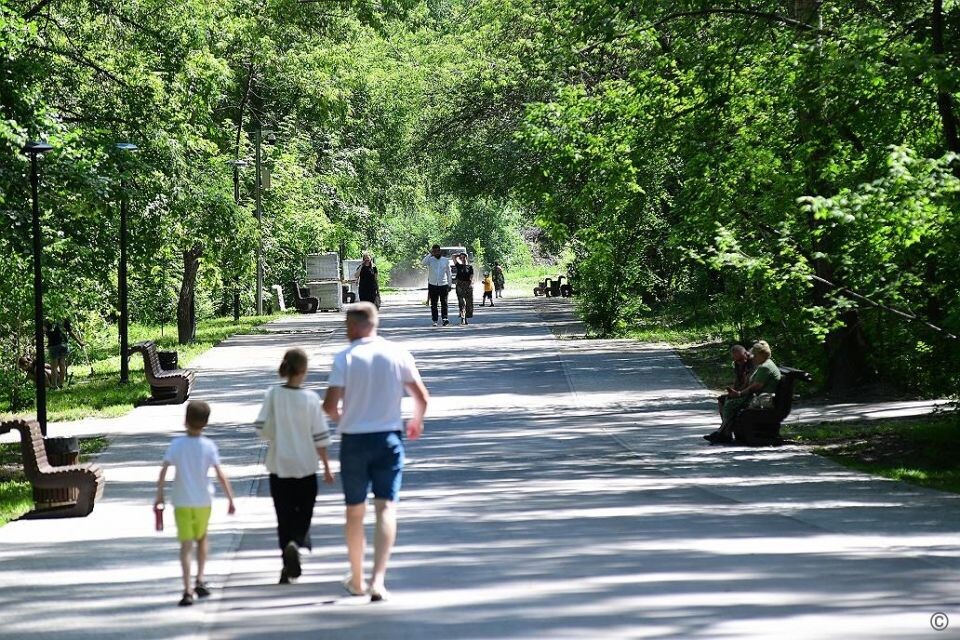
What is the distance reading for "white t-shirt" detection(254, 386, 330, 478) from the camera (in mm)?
9555

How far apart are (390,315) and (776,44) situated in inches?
1210

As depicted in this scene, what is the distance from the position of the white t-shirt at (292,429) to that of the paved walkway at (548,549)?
31.2 inches

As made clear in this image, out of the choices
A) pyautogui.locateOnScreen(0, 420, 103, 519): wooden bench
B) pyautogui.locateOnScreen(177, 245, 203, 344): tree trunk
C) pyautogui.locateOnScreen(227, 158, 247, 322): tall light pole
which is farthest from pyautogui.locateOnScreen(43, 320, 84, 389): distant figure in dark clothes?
pyautogui.locateOnScreen(0, 420, 103, 519): wooden bench

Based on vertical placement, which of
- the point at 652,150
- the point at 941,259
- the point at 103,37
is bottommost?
the point at 941,259

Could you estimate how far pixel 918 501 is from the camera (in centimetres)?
1389

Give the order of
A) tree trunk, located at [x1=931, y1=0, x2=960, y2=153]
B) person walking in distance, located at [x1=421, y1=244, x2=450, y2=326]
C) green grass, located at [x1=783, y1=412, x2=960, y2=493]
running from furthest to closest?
person walking in distance, located at [x1=421, y1=244, x2=450, y2=326] → tree trunk, located at [x1=931, y1=0, x2=960, y2=153] → green grass, located at [x1=783, y1=412, x2=960, y2=493]

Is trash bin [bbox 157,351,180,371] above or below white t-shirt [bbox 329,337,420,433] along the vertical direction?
below

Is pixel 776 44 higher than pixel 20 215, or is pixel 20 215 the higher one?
pixel 776 44

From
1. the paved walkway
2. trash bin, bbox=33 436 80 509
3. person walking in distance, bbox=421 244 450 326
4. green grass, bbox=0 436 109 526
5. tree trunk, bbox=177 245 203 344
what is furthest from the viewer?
person walking in distance, bbox=421 244 450 326

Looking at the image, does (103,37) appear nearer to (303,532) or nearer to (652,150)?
(652,150)

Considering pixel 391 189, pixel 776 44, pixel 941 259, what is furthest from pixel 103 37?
pixel 391 189

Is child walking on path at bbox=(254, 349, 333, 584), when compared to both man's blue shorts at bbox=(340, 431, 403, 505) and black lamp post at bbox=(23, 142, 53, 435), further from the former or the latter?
black lamp post at bbox=(23, 142, 53, 435)

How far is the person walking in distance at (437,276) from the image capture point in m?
40.4

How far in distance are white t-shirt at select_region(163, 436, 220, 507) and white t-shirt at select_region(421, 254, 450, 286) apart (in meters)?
30.4
